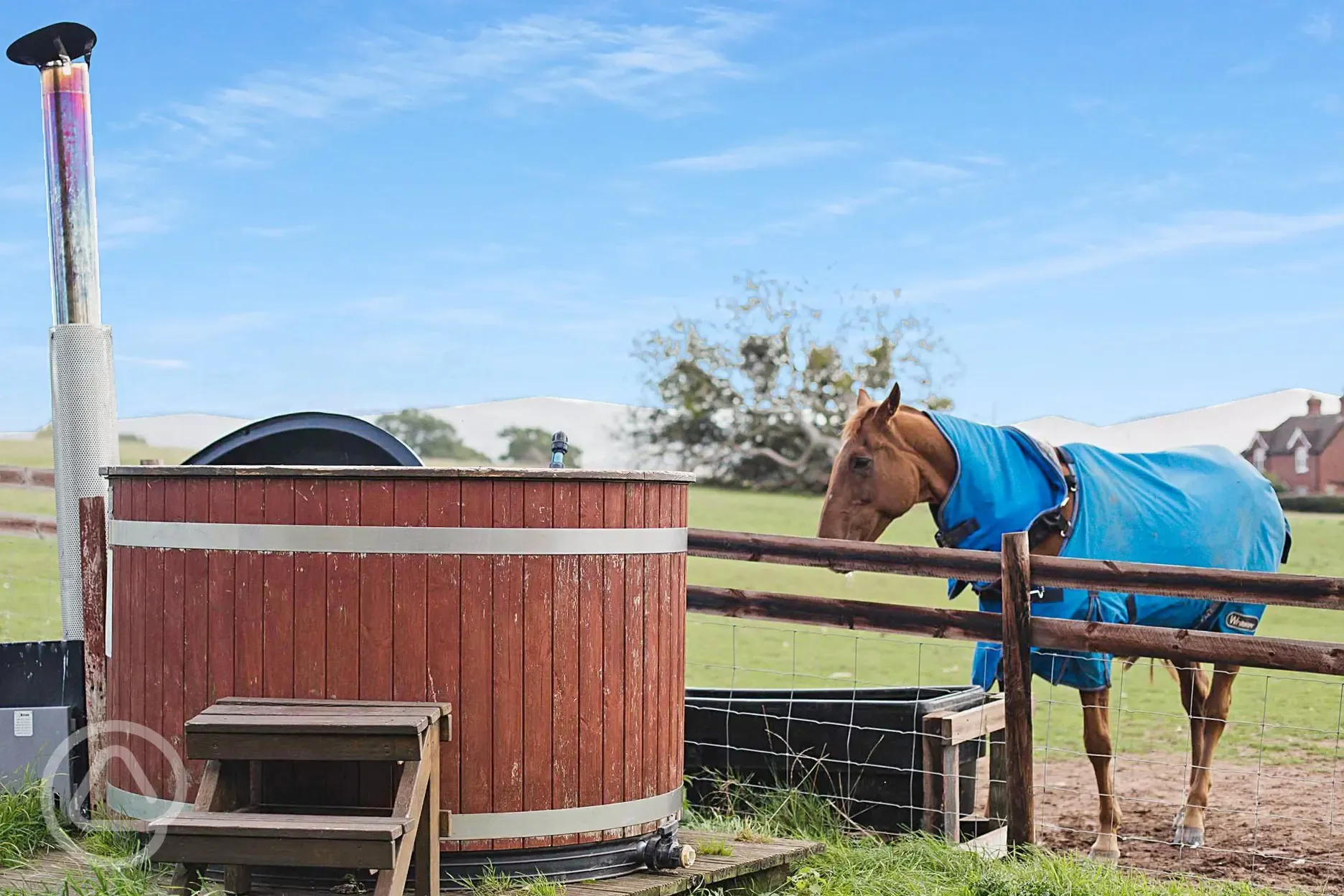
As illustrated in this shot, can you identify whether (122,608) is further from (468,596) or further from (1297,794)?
(1297,794)

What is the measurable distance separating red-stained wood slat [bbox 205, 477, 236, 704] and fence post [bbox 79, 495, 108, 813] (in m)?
1.14

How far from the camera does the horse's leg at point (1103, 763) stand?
587 cm

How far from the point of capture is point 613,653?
428 centimetres

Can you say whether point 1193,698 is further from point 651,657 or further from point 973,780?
point 651,657

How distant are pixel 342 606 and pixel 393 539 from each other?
27cm

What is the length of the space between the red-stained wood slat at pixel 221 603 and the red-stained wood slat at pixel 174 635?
0.14 m

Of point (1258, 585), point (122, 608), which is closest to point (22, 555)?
point (122, 608)

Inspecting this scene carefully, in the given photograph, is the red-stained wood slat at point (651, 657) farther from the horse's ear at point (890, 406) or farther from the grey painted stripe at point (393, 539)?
the horse's ear at point (890, 406)

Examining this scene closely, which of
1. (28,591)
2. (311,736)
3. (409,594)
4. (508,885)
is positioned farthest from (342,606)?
(28,591)

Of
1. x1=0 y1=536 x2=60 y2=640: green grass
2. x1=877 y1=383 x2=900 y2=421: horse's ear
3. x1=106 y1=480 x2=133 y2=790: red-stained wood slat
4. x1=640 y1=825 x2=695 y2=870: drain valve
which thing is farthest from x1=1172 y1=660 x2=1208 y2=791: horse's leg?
x1=0 y1=536 x2=60 y2=640: green grass

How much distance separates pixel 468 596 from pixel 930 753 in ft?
7.79

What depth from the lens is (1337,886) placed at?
5.44 m

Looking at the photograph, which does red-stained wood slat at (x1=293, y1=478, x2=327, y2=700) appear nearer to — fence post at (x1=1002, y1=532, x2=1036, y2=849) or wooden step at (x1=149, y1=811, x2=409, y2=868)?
wooden step at (x1=149, y1=811, x2=409, y2=868)

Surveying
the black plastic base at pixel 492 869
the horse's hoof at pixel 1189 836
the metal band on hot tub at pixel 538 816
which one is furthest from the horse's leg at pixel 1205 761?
the black plastic base at pixel 492 869
